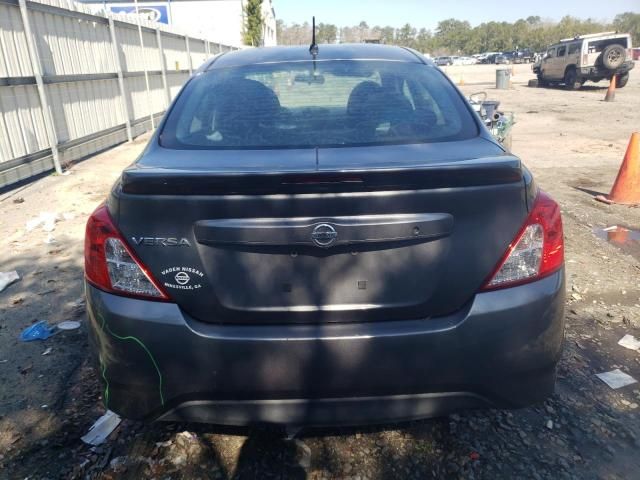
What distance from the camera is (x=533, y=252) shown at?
185 centimetres

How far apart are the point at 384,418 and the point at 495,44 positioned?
120626mm

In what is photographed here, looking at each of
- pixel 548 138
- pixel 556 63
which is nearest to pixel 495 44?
pixel 556 63

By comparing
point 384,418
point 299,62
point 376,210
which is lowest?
point 384,418

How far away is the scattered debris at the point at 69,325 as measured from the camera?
340 centimetres

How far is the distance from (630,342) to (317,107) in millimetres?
2419

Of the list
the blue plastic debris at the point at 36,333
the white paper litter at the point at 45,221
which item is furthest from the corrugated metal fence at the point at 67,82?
the blue plastic debris at the point at 36,333

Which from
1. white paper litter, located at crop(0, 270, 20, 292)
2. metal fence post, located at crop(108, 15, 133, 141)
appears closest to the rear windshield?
white paper litter, located at crop(0, 270, 20, 292)

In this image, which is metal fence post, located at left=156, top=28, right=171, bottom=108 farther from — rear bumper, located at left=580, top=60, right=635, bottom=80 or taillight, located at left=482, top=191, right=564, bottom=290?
rear bumper, located at left=580, top=60, right=635, bottom=80

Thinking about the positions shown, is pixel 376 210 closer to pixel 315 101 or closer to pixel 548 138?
pixel 315 101

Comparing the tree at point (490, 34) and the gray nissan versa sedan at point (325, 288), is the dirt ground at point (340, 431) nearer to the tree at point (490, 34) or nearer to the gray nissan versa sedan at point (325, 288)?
the gray nissan versa sedan at point (325, 288)

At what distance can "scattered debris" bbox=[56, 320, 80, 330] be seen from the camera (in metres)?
3.40

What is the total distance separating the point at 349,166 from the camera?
1796mm

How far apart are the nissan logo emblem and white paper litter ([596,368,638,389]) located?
199cm

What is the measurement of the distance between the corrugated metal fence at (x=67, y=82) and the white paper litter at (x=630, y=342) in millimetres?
7281
